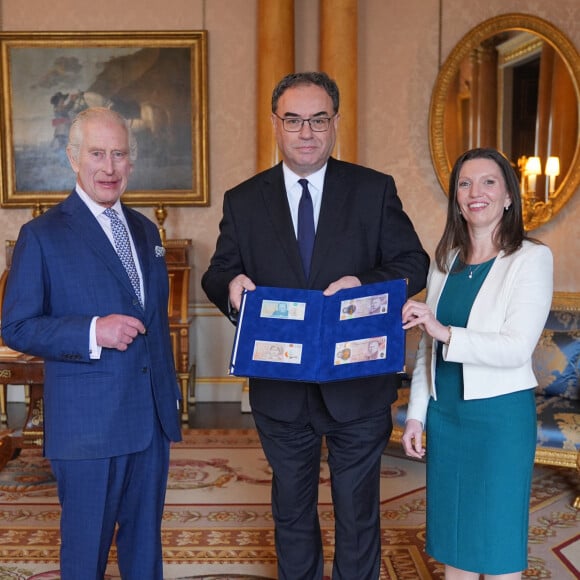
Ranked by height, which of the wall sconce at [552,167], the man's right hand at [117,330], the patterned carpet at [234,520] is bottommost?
the patterned carpet at [234,520]

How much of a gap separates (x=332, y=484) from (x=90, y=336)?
1.12 metres

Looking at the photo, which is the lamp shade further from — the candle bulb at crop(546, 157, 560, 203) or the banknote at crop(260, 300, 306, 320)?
the banknote at crop(260, 300, 306, 320)

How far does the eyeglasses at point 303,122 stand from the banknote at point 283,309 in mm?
633

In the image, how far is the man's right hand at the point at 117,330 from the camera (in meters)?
2.70

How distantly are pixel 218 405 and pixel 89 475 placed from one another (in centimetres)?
510

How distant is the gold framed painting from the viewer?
7730 mm

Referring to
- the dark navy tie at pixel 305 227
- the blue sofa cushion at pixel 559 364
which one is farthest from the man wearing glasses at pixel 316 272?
the blue sofa cushion at pixel 559 364

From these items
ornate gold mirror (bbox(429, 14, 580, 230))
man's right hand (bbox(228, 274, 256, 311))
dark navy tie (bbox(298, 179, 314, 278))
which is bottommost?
man's right hand (bbox(228, 274, 256, 311))

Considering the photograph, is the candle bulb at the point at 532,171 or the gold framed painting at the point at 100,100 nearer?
the candle bulb at the point at 532,171

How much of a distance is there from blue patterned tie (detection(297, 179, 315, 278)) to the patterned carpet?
1740 mm

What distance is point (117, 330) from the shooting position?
106 inches

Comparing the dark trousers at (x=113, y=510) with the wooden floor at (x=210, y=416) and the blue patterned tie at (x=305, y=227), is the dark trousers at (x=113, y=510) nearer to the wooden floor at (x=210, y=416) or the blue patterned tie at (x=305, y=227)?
the blue patterned tie at (x=305, y=227)

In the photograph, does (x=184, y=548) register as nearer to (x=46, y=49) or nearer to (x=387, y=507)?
(x=387, y=507)

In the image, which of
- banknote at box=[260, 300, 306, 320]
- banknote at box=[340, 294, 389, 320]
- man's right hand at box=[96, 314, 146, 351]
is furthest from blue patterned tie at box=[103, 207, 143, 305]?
banknote at box=[340, 294, 389, 320]
